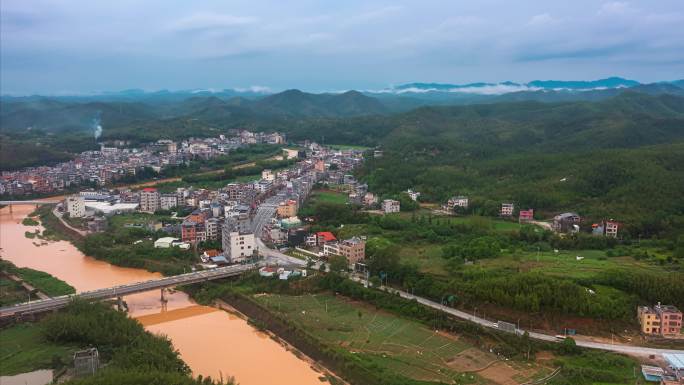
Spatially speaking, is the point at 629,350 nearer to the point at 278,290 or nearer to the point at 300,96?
the point at 278,290

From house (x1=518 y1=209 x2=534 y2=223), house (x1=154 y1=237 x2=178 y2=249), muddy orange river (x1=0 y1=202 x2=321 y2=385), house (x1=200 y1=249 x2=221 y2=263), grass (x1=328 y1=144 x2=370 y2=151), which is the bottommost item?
muddy orange river (x1=0 y1=202 x2=321 y2=385)

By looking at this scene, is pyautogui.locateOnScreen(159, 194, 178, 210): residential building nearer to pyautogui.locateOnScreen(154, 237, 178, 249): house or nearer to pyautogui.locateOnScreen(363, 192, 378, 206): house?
pyautogui.locateOnScreen(154, 237, 178, 249): house

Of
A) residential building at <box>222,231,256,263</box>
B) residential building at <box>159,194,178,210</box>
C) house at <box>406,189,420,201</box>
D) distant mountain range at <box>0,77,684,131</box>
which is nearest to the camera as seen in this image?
residential building at <box>222,231,256,263</box>

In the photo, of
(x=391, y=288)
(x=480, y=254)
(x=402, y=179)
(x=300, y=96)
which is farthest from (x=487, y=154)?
(x=300, y=96)

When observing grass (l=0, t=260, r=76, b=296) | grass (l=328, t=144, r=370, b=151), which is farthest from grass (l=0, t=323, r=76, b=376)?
grass (l=328, t=144, r=370, b=151)

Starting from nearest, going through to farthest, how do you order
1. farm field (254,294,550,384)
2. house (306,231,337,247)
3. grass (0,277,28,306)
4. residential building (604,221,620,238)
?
farm field (254,294,550,384), grass (0,277,28,306), residential building (604,221,620,238), house (306,231,337,247)

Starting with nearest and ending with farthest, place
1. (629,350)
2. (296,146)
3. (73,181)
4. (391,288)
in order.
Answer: (629,350), (391,288), (73,181), (296,146)
